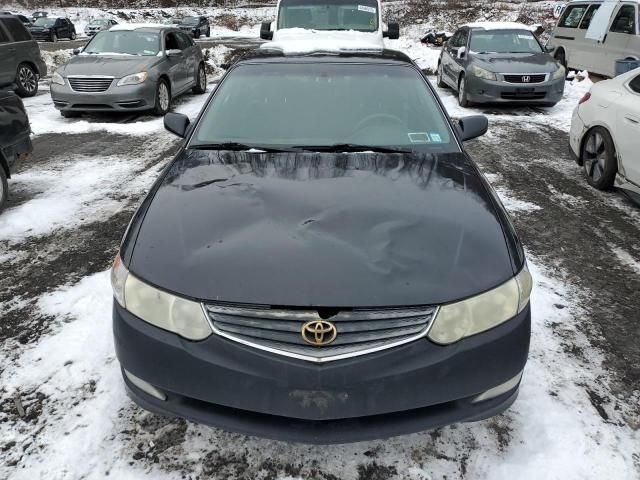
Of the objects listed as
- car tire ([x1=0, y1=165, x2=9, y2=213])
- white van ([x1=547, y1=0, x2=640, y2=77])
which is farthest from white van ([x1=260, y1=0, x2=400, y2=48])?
car tire ([x1=0, y1=165, x2=9, y2=213])

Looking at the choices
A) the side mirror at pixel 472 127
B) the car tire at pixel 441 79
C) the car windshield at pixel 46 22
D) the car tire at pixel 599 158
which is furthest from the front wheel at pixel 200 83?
the car windshield at pixel 46 22

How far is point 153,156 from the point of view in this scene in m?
7.08

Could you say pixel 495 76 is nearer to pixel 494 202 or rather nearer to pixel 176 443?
pixel 494 202

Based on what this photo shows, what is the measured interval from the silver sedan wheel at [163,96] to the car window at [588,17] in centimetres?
1014

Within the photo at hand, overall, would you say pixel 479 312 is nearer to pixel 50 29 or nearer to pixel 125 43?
pixel 125 43

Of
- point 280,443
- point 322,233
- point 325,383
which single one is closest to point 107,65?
point 322,233

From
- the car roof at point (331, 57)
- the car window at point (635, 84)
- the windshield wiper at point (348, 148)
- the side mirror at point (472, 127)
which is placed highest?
the car roof at point (331, 57)

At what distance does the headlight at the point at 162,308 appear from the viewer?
1.95 meters

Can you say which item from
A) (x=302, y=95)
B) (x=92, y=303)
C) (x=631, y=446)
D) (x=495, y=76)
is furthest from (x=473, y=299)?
(x=495, y=76)

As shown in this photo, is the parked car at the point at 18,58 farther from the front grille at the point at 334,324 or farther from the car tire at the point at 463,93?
the front grille at the point at 334,324

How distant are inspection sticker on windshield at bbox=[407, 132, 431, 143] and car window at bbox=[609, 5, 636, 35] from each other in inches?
402

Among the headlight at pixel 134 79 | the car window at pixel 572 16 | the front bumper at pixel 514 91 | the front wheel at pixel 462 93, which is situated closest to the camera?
the headlight at pixel 134 79

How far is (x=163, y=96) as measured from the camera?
32.4 ft

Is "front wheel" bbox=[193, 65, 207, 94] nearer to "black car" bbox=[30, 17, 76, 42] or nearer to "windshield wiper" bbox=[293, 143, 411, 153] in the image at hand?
"windshield wiper" bbox=[293, 143, 411, 153]
